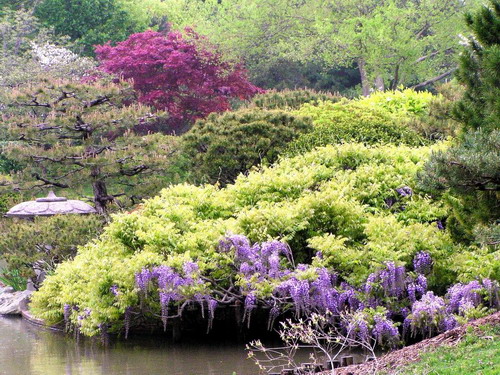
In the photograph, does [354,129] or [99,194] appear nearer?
[354,129]

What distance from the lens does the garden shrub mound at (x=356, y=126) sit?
1591cm

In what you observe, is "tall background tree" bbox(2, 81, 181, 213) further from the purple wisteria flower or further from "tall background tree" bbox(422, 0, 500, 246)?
"tall background tree" bbox(422, 0, 500, 246)

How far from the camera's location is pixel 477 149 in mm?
7371

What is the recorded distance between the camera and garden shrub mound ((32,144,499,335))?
385 inches

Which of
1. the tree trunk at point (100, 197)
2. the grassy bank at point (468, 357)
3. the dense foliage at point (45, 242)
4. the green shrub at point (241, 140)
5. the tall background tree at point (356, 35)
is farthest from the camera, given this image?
the tall background tree at point (356, 35)

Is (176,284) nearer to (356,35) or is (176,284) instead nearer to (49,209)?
(49,209)

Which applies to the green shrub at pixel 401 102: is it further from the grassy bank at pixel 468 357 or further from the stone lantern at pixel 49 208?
the grassy bank at pixel 468 357

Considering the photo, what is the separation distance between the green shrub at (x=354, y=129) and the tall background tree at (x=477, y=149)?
5784 mm

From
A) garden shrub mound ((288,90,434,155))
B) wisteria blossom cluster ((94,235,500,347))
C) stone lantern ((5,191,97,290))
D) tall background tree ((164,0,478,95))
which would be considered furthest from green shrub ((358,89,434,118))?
tall background tree ((164,0,478,95))

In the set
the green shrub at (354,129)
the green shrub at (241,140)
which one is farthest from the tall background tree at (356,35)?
the green shrub at (241,140)

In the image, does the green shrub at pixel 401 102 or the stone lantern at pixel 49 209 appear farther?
the green shrub at pixel 401 102

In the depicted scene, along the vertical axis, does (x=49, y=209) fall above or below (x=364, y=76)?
below

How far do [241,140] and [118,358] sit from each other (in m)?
6.80

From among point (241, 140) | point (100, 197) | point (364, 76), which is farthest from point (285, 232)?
point (364, 76)
